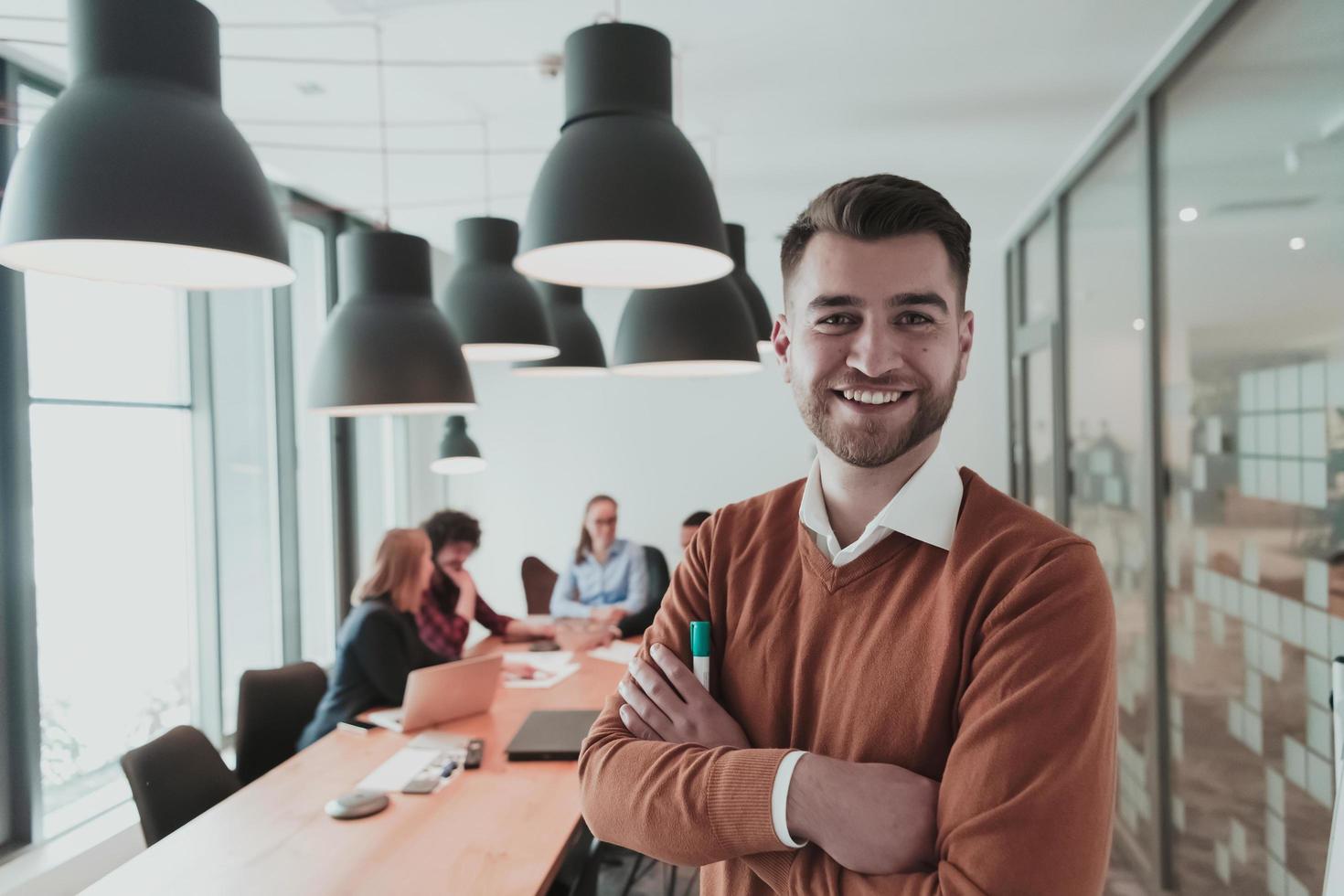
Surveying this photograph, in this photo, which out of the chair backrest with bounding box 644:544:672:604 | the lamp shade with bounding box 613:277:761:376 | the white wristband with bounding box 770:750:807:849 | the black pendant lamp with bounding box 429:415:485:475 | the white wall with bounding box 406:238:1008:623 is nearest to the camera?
the white wristband with bounding box 770:750:807:849

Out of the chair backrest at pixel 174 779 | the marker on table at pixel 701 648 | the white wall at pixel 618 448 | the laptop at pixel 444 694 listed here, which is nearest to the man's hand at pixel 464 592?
the laptop at pixel 444 694

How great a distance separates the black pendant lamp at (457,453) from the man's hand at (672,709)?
3.19m

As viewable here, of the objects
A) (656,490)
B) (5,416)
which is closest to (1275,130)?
(5,416)

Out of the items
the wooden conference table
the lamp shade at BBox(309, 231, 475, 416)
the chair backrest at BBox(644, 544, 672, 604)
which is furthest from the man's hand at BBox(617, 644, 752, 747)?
the chair backrest at BBox(644, 544, 672, 604)

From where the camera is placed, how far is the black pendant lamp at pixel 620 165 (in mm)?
1432

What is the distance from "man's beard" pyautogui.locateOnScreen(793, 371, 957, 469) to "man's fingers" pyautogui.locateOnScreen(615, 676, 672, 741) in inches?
19.0

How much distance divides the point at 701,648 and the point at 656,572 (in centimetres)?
375

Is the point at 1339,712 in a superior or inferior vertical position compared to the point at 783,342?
inferior

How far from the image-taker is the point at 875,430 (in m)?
1.21

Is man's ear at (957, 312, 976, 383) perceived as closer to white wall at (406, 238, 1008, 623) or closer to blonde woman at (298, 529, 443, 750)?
blonde woman at (298, 529, 443, 750)

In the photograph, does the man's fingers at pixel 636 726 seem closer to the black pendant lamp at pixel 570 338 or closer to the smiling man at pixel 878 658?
the smiling man at pixel 878 658

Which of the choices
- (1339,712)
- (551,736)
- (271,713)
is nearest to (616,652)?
(551,736)

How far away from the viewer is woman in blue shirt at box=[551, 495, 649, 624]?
5031 mm

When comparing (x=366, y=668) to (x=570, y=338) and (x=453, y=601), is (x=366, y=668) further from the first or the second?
(x=570, y=338)
